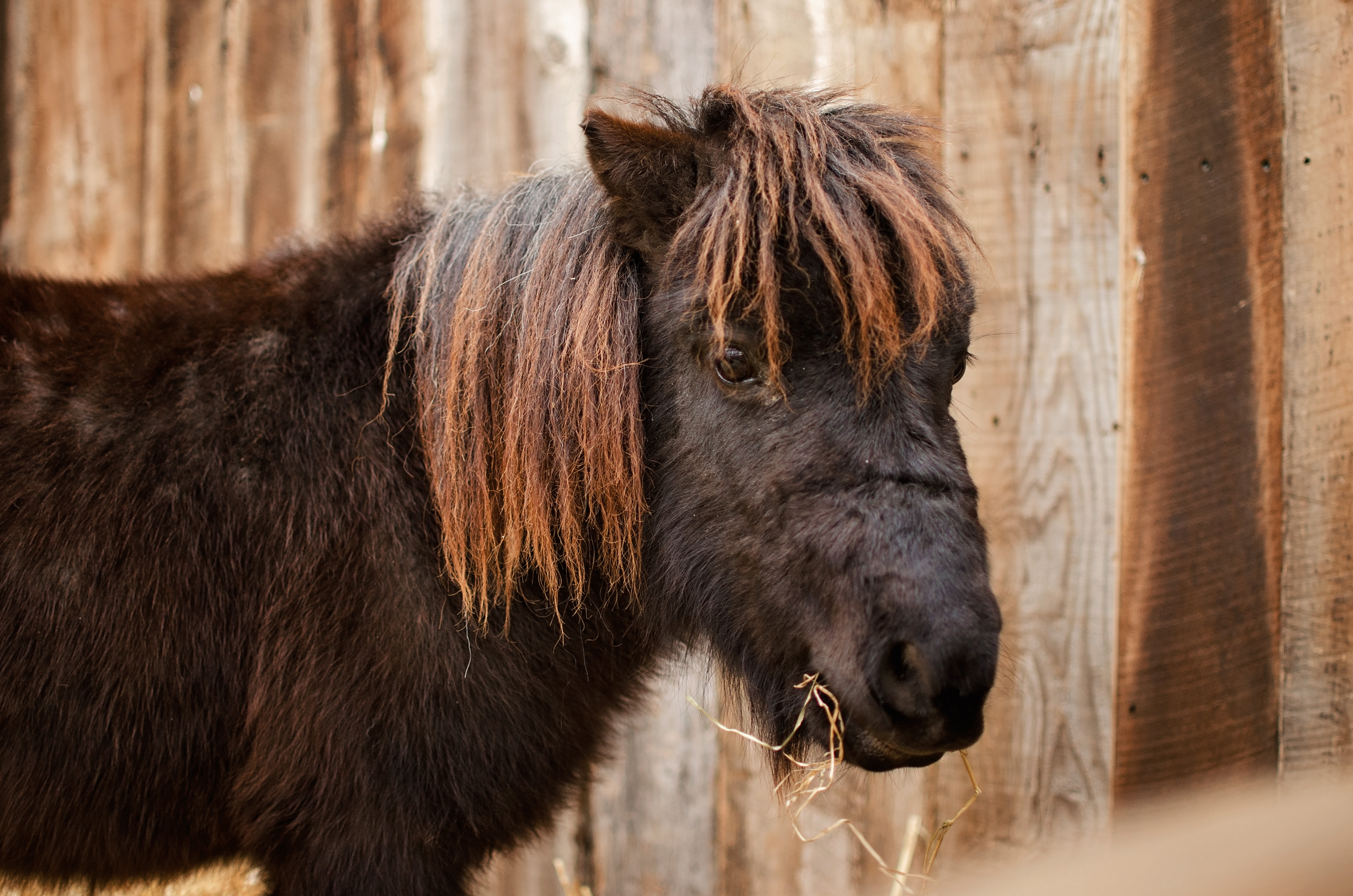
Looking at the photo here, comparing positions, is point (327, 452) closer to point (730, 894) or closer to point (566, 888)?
point (566, 888)

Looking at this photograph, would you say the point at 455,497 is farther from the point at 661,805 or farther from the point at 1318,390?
the point at 1318,390

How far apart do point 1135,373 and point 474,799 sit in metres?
2.10

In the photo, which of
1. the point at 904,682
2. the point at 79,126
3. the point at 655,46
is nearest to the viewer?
the point at 904,682

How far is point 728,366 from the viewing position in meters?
1.66

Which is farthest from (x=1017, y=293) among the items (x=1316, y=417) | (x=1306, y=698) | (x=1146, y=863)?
(x=1146, y=863)

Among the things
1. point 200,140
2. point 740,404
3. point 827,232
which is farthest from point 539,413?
point 200,140

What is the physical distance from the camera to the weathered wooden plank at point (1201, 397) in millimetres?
2234

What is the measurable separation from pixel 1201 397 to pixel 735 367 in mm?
1505

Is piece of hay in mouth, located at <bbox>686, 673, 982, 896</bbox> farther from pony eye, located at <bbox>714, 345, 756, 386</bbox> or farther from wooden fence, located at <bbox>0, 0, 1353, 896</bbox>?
pony eye, located at <bbox>714, 345, 756, 386</bbox>

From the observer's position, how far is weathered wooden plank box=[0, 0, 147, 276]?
12.7ft

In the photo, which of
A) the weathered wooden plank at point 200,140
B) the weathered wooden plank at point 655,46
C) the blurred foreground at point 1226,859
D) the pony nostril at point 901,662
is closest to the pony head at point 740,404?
the pony nostril at point 901,662

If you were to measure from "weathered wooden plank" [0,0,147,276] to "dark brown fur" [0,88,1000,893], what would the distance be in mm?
2393

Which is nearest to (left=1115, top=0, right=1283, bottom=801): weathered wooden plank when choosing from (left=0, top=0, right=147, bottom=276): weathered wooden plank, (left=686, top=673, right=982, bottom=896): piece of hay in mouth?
(left=686, top=673, right=982, bottom=896): piece of hay in mouth

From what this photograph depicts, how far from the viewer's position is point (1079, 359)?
2.50 m
